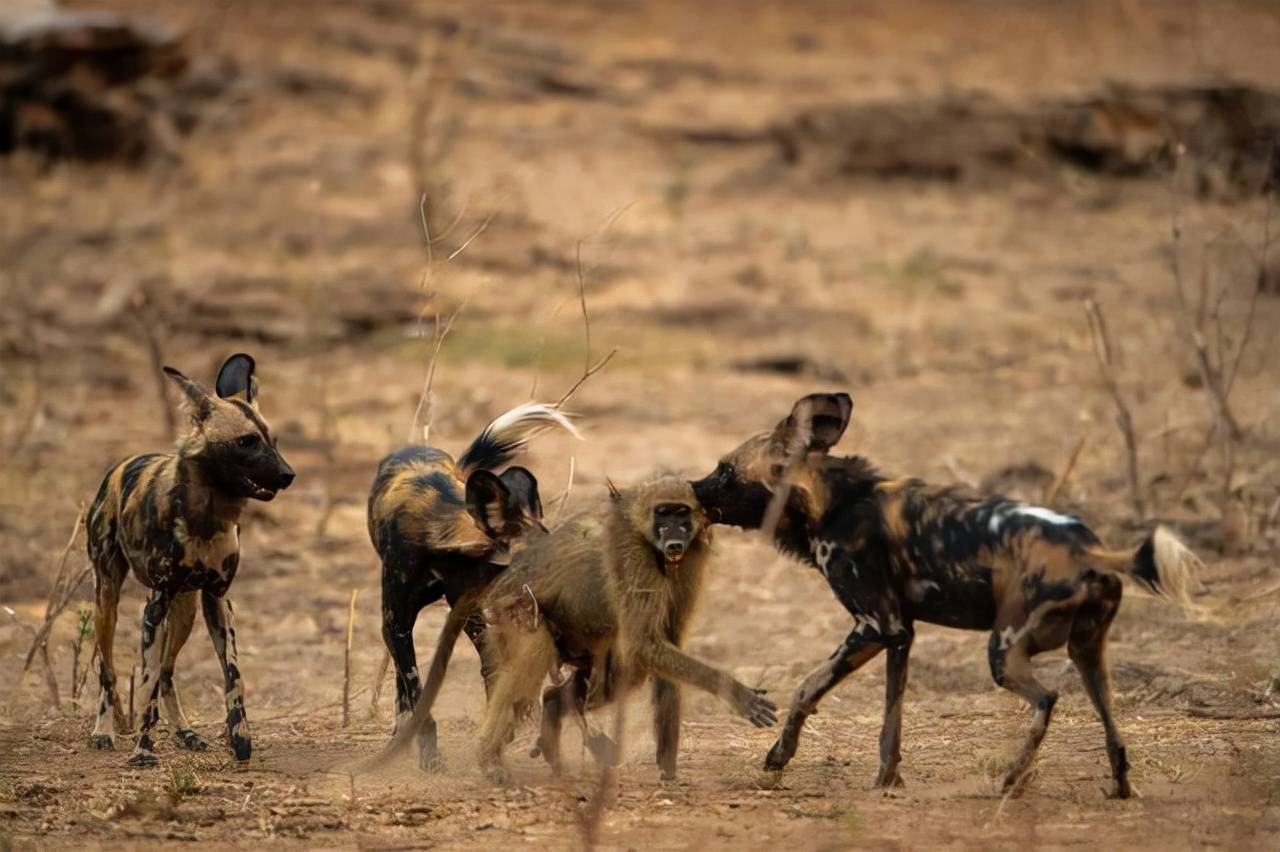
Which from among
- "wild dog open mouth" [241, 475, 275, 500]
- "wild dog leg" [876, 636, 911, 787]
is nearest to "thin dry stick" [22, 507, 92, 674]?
"wild dog open mouth" [241, 475, 275, 500]

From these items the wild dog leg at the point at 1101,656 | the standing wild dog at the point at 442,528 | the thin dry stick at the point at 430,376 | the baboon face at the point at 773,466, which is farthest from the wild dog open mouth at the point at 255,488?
the wild dog leg at the point at 1101,656

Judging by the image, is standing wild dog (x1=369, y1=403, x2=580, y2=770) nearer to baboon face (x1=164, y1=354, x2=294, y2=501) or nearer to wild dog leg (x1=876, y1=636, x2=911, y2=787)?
baboon face (x1=164, y1=354, x2=294, y2=501)

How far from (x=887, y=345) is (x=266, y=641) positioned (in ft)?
24.2

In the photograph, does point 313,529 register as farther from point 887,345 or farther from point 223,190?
point 223,190

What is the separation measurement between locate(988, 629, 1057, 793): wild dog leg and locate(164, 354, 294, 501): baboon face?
2.60m

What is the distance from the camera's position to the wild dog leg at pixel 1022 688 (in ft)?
21.3

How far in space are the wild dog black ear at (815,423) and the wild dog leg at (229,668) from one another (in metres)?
2.23

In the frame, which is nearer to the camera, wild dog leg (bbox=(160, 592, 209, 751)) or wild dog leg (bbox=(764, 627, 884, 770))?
wild dog leg (bbox=(764, 627, 884, 770))

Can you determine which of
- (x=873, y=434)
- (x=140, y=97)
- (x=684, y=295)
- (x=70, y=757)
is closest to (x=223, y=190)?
(x=140, y=97)

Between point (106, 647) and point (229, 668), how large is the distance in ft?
1.79

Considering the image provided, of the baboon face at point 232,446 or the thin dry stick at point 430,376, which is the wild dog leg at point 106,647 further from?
the thin dry stick at point 430,376

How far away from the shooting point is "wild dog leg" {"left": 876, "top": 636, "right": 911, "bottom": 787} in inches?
271

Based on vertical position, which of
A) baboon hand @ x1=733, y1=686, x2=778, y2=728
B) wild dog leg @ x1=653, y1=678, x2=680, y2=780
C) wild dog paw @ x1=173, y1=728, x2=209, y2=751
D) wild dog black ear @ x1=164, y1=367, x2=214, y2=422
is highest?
wild dog black ear @ x1=164, y1=367, x2=214, y2=422

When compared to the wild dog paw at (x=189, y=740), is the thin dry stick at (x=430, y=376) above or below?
above
